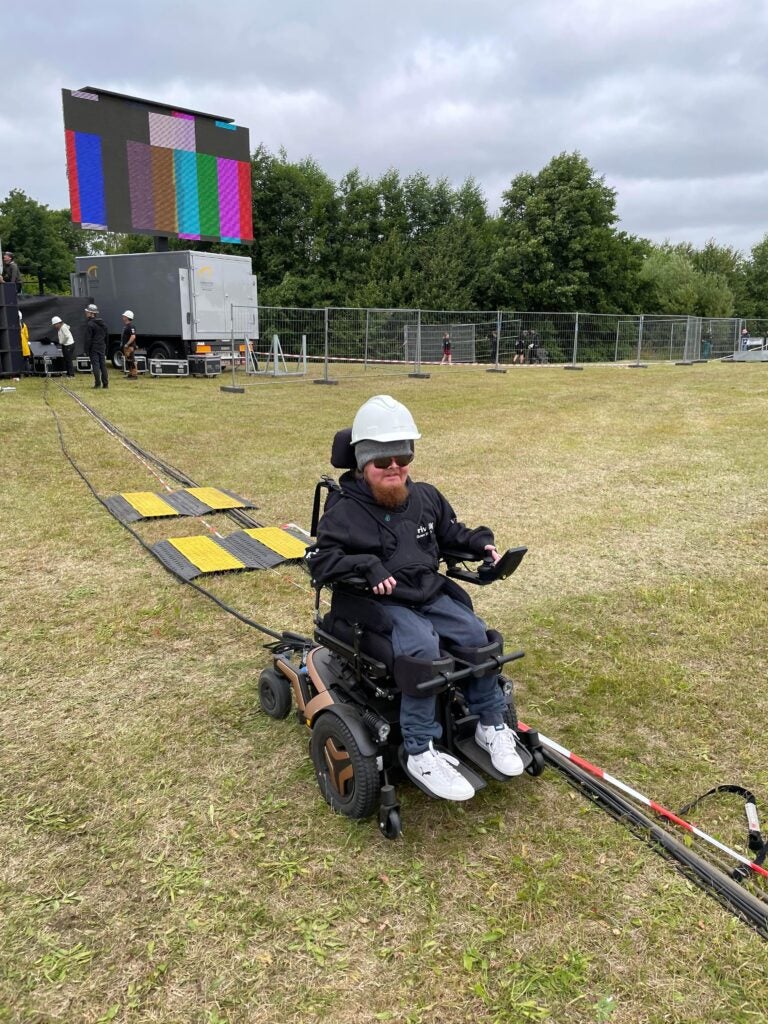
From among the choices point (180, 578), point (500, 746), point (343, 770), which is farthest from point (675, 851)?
point (180, 578)

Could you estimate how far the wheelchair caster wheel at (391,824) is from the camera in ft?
8.11

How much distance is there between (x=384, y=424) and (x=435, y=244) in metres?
39.2

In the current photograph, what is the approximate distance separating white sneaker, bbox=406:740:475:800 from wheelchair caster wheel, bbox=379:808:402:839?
0.15 meters

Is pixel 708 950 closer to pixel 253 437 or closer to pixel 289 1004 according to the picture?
pixel 289 1004

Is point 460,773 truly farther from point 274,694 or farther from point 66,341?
point 66,341

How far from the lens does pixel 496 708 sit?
2.69 meters

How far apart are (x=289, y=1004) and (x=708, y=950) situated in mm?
1232

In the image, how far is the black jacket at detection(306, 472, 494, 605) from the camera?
2.62m

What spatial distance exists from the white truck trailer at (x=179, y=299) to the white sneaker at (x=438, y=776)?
18848 millimetres

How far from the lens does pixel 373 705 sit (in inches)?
107

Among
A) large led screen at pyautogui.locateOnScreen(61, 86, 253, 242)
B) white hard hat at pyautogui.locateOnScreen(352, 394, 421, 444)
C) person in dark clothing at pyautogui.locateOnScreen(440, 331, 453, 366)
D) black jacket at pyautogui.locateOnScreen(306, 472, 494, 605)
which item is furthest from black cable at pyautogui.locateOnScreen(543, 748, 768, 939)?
large led screen at pyautogui.locateOnScreen(61, 86, 253, 242)

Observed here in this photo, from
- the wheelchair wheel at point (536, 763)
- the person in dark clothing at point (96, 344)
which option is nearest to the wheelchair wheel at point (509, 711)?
the wheelchair wheel at point (536, 763)

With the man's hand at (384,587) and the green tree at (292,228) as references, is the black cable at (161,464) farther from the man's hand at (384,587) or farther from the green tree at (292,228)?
the green tree at (292,228)

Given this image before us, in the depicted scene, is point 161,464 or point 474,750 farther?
point 161,464
